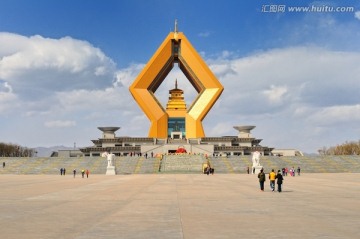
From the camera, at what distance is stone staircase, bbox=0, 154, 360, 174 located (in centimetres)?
4834

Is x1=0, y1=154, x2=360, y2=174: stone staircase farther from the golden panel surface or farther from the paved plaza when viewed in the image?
the paved plaza

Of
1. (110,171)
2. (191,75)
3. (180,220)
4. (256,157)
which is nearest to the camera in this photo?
(180,220)

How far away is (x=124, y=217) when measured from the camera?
10.3 m

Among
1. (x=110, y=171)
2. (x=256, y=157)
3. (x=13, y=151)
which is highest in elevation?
(x=13, y=151)

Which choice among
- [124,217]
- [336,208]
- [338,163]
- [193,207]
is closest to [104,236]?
[124,217]

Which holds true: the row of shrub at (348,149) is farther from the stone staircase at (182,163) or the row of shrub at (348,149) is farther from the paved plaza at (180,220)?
the paved plaza at (180,220)

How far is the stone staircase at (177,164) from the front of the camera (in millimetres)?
48344

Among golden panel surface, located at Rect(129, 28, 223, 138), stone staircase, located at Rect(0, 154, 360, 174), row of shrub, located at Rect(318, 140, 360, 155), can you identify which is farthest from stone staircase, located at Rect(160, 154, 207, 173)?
row of shrub, located at Rect(318, 140, 360, 155)

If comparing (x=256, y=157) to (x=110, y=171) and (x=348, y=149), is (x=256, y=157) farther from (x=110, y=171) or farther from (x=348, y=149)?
(x=348, y=149)

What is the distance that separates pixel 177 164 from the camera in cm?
5059

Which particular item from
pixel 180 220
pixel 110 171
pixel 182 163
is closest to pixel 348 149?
pixel 182 163

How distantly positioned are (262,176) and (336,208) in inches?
304

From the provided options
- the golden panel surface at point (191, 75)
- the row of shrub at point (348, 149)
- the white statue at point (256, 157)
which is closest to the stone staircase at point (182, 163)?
the white statue at point (256, 157)

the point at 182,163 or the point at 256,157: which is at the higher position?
the point at 256,157
